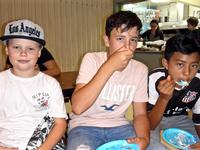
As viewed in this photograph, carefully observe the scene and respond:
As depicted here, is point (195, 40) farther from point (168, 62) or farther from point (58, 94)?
point (58, 94)

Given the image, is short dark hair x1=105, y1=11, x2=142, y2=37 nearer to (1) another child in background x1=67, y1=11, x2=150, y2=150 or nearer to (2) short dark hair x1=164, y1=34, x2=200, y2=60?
(1) another child in background x1=67, y1=11, x2=150, y2=150

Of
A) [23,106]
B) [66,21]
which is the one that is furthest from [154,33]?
[23,106]

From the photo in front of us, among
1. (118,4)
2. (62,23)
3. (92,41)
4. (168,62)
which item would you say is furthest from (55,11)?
(168,62)

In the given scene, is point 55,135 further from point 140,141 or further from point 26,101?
point 140,141

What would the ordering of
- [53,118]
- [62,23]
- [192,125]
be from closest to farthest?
[53,118] < [192,125] < [62,23]

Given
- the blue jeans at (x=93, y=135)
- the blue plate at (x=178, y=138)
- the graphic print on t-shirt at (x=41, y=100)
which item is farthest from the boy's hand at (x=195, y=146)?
the graphic print on t-shirt at (x=41, y=100)

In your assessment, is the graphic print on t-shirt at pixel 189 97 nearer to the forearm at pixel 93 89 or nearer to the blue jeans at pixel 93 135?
the blue jeans at pixel 93 135

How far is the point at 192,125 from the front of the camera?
1473mm

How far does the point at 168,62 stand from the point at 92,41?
3417 mm

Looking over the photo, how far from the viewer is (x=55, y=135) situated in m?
1.16

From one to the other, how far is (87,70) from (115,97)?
186mm

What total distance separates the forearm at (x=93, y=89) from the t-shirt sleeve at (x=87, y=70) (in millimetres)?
104

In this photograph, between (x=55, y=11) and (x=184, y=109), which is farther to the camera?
(x=55, y=11)

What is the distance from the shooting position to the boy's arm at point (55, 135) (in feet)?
3.69
